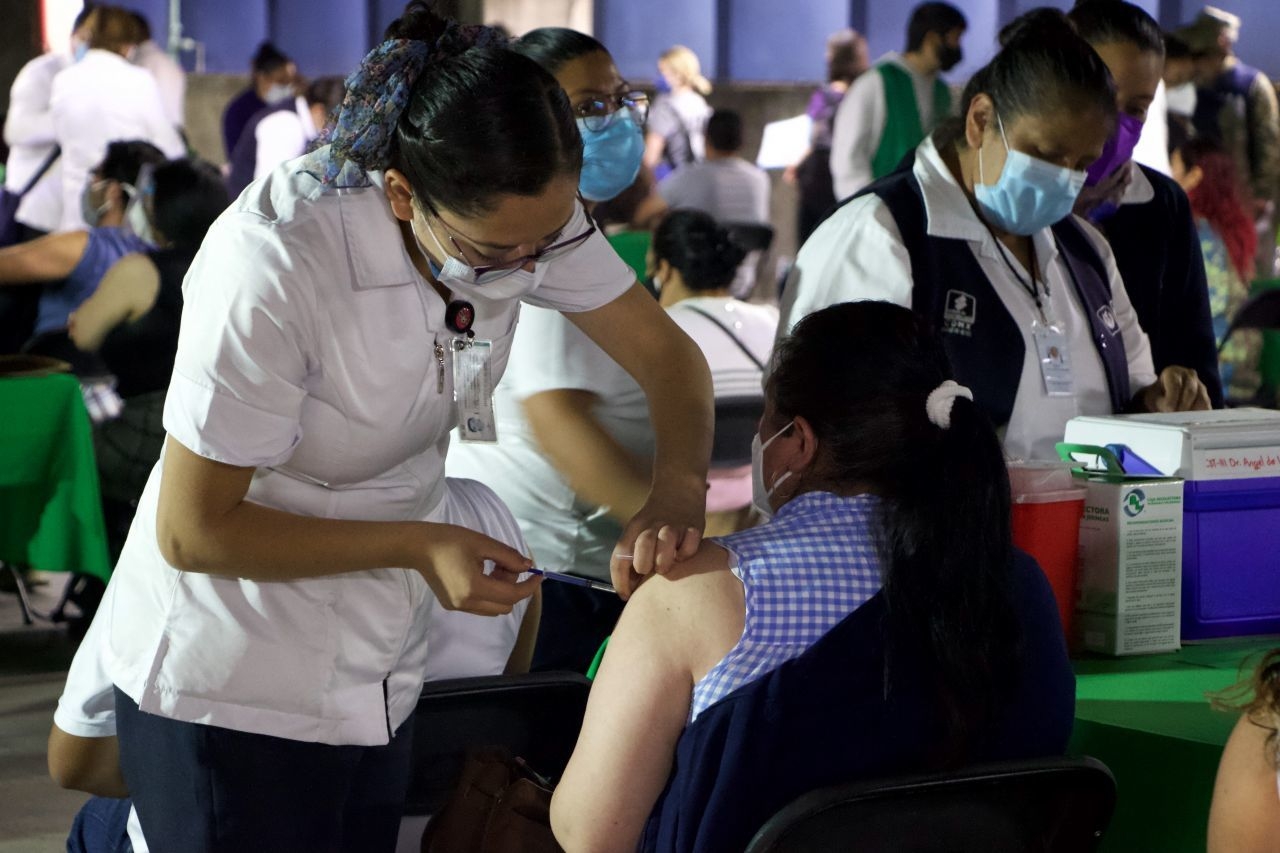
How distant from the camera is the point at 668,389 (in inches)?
71.4

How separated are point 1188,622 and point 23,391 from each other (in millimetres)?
3085

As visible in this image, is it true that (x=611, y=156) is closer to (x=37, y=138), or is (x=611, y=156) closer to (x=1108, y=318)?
(x=1108, y=318)

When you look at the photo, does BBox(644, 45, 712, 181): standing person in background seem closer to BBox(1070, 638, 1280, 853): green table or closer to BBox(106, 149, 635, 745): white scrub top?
BBox(1070, 638, 1280, 853): green table

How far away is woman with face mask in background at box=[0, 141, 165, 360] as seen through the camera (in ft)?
15.3

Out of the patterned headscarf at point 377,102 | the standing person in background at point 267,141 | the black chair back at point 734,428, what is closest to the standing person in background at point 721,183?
the standing person in background at point 267,141

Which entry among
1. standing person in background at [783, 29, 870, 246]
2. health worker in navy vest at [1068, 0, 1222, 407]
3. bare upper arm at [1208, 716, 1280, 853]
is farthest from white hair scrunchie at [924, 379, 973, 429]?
standing person in background at [783, 29, 870, 246]

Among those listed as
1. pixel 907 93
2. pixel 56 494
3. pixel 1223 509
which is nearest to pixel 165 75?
pixel 907 93

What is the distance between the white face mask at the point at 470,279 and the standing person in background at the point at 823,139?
5.91 meters

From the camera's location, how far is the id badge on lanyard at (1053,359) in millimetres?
2381

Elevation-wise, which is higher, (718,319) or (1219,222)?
(718,319)

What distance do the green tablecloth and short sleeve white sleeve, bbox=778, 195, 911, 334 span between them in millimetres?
2474

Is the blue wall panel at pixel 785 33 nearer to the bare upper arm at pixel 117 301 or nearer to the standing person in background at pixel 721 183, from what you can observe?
the standing person in background at pixel 721 183

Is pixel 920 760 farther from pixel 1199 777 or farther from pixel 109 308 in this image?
pixel 109 308

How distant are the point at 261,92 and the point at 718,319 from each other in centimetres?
565
